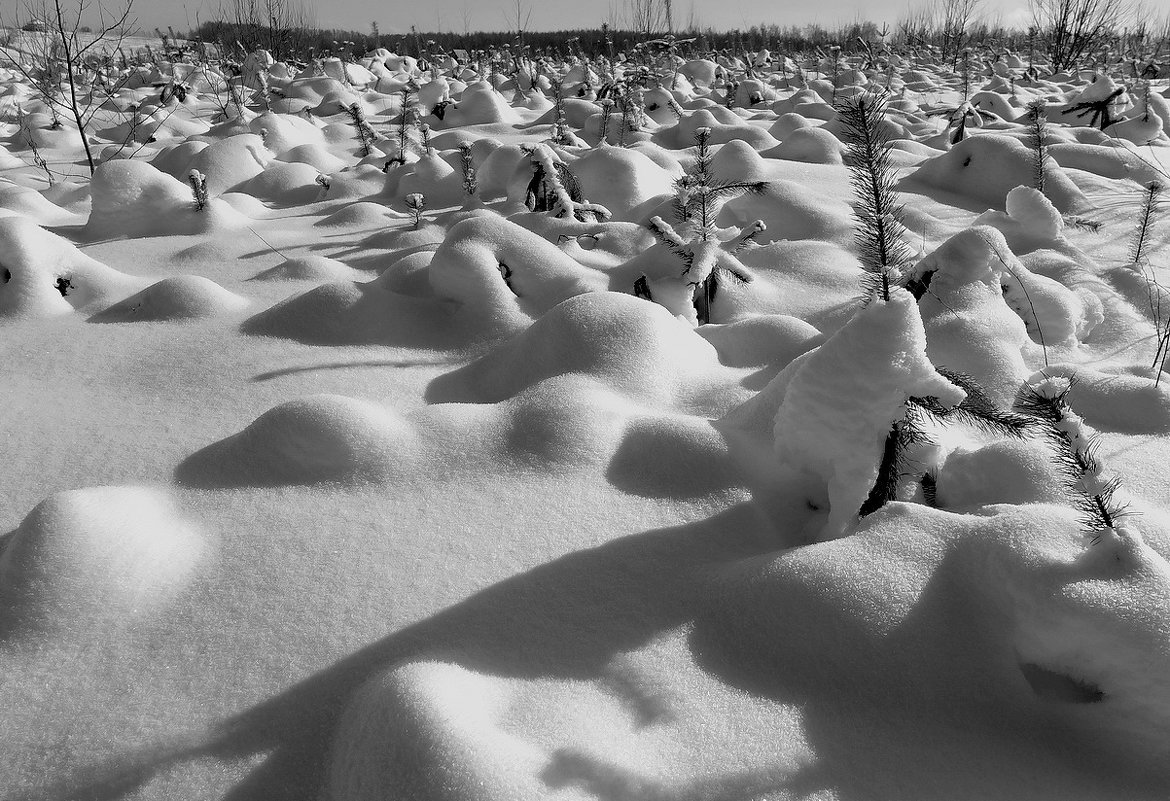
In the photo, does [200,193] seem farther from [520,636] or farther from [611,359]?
[520,636]

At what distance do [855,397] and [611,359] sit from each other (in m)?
0.95

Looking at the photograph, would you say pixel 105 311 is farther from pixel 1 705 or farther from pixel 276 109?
pixel 276 109

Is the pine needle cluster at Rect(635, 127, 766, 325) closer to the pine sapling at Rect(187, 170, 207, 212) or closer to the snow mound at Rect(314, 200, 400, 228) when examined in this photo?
the snow mound at Rect(314, 200, 400, 228)

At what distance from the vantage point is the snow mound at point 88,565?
1420 millimetres

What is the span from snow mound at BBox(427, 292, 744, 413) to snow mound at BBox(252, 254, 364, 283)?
1174mm

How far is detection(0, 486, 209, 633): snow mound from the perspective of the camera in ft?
4.66

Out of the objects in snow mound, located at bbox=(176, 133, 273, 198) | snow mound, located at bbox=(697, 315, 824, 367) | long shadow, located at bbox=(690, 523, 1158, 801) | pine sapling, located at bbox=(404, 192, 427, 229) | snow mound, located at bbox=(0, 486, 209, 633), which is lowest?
long shadow, located at bbox=(690, 523, 1158, 801)

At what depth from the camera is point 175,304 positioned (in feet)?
9.30

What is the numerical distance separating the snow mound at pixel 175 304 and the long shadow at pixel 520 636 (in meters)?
2.01

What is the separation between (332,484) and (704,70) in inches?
408

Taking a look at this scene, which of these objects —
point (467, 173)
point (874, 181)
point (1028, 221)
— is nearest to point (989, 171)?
point (1028, 221)

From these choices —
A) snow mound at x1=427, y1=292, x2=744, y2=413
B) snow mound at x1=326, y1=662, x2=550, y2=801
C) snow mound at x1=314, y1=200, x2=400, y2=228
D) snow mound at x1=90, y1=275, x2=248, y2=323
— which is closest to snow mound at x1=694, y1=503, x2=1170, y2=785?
snow mound at x1=326, y1=662, x2=550, y2=801

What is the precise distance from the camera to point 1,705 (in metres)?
1.28

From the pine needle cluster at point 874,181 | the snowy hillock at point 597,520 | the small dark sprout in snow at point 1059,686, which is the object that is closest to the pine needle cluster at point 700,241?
the snowy hillock at point 597,520
